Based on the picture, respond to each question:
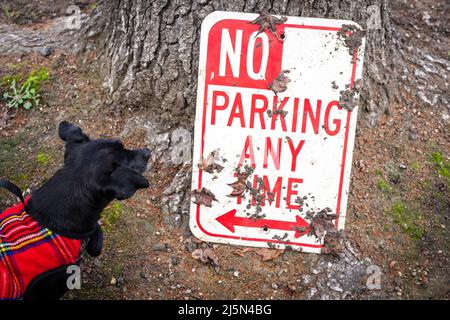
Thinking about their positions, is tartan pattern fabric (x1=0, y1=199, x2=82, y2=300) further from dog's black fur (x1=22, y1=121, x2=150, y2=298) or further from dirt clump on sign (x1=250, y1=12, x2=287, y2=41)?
dirt clump on sign (x1=250, y1=12, x2=287, y2=41)

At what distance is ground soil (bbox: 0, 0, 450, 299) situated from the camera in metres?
3.11

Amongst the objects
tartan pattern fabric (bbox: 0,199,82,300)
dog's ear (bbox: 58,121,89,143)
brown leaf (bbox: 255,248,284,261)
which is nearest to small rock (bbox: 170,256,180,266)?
brown leaf (bbox: 255,248,284,261)

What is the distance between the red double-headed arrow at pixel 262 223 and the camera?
3129 millimetres

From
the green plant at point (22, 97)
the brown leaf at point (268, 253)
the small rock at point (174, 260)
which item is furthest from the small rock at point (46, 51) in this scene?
the brown leaf at point (268, 253)

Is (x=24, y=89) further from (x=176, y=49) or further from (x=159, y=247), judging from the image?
(x=159, y=247)

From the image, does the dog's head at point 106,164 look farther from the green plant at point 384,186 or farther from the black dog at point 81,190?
the green plant at point 384,186

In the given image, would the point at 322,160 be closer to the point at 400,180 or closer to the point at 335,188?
the point at 335,188

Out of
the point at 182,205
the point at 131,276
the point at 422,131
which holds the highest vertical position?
the point at 422,131

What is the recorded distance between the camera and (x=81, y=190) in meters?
2.71

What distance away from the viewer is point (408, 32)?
416 centimetres

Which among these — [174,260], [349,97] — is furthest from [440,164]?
[174,260]

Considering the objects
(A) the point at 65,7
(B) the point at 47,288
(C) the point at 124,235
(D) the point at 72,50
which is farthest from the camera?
(A) the point at 65,7

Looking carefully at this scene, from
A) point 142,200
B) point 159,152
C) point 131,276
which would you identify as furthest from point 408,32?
point 131,276

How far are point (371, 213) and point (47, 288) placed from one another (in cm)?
202
